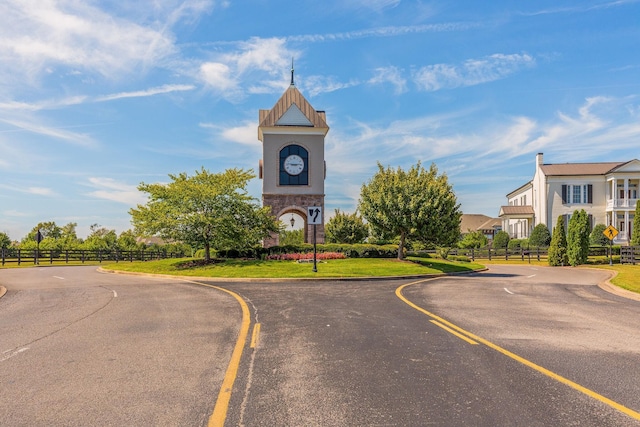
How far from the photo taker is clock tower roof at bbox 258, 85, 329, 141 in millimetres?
38312

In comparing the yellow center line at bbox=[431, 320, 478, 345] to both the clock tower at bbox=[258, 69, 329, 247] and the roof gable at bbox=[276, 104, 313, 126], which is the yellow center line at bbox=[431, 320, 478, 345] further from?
the roof gable at bbox=[276, 104, 313, 126]

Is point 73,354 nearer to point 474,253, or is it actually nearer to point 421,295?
point 421,295

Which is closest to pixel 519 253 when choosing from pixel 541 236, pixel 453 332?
pixel 541 236

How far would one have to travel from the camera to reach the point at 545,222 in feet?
170

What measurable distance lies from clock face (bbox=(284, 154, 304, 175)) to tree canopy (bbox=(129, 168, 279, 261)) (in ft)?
24.4

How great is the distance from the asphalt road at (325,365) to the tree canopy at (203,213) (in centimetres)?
1629

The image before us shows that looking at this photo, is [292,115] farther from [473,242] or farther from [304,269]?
[473,242]

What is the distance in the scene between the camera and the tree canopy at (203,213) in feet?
94.5

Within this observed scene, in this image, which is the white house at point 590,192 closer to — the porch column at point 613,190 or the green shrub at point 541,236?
the porch column at point 613,190

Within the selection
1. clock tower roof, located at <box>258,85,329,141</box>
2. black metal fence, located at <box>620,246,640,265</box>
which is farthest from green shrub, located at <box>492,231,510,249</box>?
clock tower roof, located at <box>258,85,329,141</box>

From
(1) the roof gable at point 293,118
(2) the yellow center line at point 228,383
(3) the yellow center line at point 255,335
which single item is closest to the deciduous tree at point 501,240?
(1) the roof gable at point 293,118

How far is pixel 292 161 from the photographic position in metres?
38.2

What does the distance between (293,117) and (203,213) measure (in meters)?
13.3

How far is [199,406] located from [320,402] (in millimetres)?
1272
